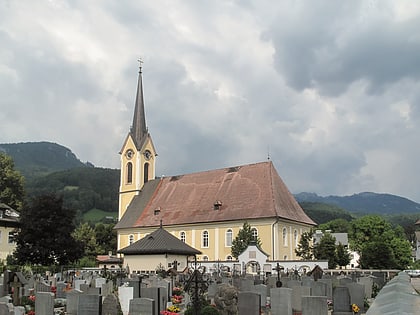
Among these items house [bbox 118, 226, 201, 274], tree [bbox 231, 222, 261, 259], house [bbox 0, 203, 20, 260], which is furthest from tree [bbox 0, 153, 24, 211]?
tree [bbox 231, 222, 261, 259]

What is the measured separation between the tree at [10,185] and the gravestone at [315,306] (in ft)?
164

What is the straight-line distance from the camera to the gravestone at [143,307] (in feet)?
36.3

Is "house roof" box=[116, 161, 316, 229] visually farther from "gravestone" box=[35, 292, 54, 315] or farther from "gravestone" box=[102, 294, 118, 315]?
"gravestone" box=[35, 292, 54, 315]

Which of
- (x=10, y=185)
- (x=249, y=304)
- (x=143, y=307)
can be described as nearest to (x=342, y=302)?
(x=249, y=304)

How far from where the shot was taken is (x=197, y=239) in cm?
5462

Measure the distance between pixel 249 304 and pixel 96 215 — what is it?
105563 mm

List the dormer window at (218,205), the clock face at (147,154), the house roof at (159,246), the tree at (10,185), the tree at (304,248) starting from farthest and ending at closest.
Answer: the clock face at (147,154), the tree at (10,185), the dormer window at (218,205), the tree at (304,248), the house roof at (159,246)

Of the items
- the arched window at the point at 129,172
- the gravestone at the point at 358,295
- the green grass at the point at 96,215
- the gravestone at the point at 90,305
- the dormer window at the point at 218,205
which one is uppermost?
the arched window at the point at 129,172

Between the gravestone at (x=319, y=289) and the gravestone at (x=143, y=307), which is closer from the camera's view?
the gravestone at (x=143, y=307)

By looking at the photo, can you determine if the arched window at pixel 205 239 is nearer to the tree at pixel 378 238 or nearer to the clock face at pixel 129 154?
the tree at pixel 378 238

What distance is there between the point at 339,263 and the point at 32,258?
85.8 ft

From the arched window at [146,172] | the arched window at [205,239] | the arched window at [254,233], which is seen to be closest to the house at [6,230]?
the arched window at [205,239]

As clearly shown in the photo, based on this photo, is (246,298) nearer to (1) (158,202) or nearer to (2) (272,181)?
(2) (272,181)

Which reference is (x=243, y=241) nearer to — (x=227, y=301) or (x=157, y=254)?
(x=157, y=254)
